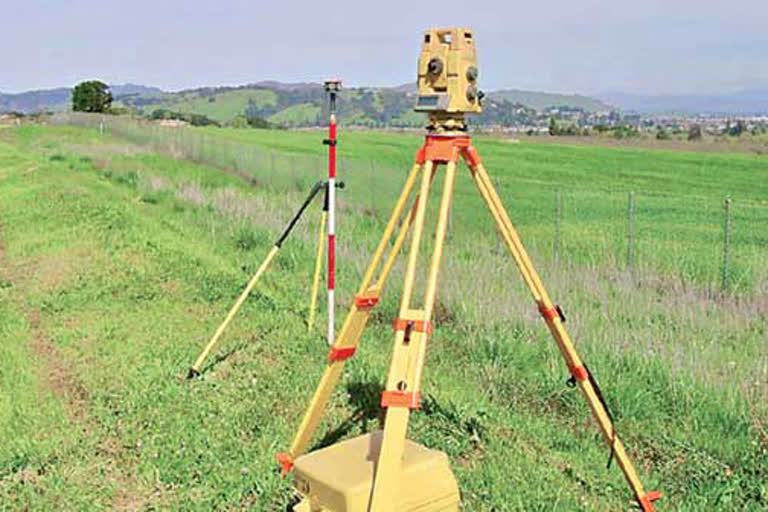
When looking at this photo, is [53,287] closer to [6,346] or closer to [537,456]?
A: [6,346]

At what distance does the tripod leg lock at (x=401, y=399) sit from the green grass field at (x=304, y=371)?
1.29 m

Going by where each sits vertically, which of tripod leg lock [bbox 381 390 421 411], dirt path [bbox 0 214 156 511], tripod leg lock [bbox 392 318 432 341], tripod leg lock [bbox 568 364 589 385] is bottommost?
dirt path [bbox 0 214 156 511]

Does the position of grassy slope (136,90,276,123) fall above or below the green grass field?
above

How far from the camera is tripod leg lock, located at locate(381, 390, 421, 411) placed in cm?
336

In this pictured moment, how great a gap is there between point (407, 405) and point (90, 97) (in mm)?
70471

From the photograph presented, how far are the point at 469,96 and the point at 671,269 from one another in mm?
9130

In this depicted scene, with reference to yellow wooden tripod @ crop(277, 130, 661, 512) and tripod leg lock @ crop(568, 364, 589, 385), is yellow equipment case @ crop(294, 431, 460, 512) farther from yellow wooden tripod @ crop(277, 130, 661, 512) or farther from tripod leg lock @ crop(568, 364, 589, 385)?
tripod leg lock @ crop(568, 364, 589, 385)

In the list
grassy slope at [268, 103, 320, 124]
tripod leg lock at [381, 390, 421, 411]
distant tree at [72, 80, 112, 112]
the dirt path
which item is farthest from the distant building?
tripod leg lock at [381, 390, 421, 411]

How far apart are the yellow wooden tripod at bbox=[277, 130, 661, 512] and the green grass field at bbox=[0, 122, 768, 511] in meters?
0.66

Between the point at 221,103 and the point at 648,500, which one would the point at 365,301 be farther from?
the point at 221,103

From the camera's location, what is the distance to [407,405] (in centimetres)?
338

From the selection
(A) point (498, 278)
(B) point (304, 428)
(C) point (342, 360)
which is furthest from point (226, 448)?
(A) point (498, 278)

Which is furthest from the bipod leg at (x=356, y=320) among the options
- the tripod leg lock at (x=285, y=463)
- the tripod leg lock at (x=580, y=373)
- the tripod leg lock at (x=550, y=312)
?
the tripod leg lock at (x=580, y=373)

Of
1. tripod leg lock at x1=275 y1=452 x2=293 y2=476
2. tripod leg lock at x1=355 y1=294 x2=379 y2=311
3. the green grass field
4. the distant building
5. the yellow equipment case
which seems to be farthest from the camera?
the distant building
